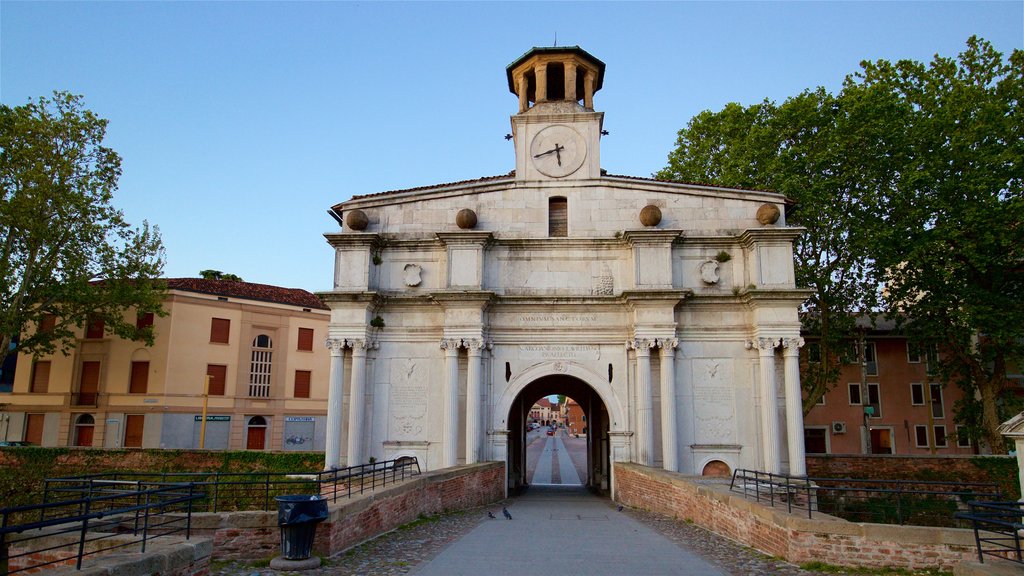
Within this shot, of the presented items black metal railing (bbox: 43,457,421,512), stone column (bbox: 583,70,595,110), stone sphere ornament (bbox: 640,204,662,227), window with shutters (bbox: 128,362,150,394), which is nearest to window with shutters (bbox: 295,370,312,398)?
window with shutters (bbox: 128,362,150,394)

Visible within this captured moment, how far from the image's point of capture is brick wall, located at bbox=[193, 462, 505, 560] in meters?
10.4

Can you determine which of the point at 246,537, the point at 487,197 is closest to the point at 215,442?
the point at 487,197

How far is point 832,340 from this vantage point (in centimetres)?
2870

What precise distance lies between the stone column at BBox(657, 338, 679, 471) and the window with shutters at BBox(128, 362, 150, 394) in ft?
98.3

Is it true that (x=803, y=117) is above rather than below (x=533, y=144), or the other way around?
above

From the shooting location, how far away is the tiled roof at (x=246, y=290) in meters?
39.8

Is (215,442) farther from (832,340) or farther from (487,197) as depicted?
(832,340)

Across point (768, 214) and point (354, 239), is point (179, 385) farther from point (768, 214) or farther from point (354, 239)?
point (768, 214)

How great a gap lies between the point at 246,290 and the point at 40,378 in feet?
39.9

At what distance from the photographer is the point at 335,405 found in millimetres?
21797

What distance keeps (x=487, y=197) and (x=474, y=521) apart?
Result: 1162 centimetres

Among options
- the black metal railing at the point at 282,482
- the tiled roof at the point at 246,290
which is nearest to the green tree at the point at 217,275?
the tiled roof at the point at 246,290

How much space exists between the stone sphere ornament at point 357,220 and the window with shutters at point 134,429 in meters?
22.8

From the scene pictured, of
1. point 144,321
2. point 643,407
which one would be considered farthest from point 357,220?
point 144,321
